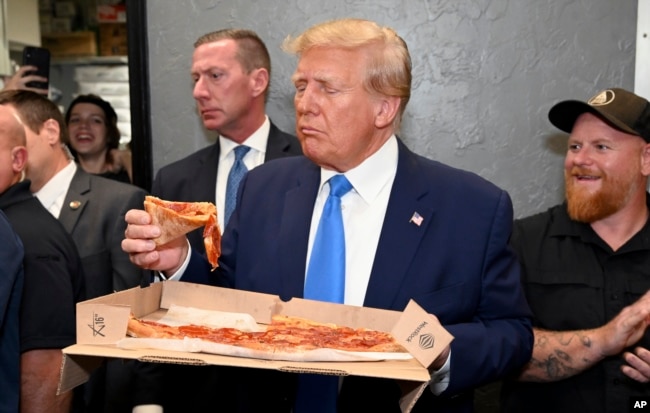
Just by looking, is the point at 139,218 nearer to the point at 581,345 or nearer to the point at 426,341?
the point at 426,341

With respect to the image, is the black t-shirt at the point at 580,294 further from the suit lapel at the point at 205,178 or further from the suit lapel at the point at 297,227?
the suit lapel at the point at 205,178

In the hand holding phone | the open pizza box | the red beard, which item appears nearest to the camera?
the open pizza box

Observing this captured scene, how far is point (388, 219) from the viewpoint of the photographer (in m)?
1.99

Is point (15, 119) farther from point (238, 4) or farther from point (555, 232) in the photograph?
point (555, 232)

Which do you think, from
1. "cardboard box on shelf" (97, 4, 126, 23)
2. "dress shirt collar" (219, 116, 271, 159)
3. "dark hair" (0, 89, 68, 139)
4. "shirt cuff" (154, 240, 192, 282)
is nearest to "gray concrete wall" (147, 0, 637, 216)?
"dress shirt collar" (219, 116, 271, 159)

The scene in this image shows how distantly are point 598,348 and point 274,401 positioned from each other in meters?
1.01

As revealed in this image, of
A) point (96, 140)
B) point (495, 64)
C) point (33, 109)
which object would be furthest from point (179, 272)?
point (96, 140)

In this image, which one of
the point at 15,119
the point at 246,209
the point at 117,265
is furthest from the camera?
the point at 117,265

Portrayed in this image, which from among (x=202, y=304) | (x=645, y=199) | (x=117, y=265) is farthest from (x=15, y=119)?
(x=645, y=199)

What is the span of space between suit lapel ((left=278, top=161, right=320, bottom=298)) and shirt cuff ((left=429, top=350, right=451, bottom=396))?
0.38 m

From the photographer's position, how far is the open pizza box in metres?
1.48

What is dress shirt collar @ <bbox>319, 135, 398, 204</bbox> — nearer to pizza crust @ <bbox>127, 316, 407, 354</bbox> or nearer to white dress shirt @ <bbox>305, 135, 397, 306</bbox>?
white dress shirt @ <bbox>305, 135, 397, 306</bbox>

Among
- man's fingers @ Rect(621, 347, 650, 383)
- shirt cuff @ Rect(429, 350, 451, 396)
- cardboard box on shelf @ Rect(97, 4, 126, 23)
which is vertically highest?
cardboard box on shelf @ Rect(97, 4, 126, 23)

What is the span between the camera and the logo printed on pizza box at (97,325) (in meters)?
1.59
